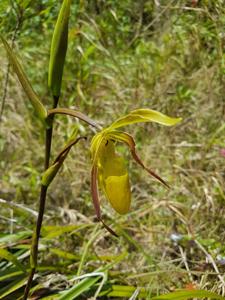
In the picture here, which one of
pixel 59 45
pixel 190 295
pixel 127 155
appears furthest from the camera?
pixel 127 155

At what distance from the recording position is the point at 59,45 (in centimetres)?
88

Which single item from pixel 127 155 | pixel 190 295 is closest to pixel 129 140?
pixel 190 295

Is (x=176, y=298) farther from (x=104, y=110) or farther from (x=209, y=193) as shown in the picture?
(x=104, y=110)

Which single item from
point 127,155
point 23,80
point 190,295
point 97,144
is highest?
point 23,80

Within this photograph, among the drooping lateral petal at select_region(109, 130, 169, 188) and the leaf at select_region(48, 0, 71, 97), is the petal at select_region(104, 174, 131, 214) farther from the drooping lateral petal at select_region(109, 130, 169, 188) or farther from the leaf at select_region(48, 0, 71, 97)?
the leaf at select_region(48, 0, 71, 97)

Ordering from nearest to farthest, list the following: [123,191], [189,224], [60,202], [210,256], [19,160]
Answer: [123,191]
[210,256]
[189,224]
[60,202]
[19,160]

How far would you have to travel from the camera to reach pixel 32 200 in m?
2.01

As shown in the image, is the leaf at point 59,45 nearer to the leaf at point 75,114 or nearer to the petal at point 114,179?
the leaf at point 75,114

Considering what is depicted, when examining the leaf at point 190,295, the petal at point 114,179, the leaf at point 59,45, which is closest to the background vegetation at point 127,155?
the leaf at point 190,295

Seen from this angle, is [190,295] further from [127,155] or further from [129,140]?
[127,155]

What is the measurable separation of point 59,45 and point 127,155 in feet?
4.15

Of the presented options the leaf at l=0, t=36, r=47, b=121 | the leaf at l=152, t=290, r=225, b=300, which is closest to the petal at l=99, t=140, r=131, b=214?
the leaf at l=0, t=36, r=47, b=121

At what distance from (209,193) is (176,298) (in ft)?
1.92

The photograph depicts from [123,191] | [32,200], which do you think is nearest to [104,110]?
[32,200]
